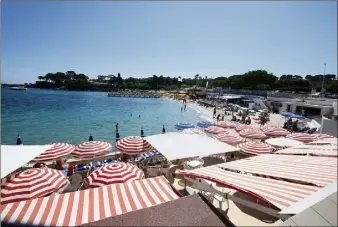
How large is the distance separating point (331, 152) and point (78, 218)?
25.0 ft

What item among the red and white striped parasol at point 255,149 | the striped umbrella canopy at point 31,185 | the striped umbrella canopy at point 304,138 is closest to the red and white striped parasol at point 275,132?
the striped umbrella canopy at point 304,138

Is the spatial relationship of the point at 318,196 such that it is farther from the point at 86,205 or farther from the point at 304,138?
the point at 304,138

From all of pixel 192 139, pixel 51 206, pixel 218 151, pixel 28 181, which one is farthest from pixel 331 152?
pixel 28 181

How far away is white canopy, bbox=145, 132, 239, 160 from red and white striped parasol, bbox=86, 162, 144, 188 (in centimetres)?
157

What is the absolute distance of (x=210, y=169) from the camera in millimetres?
5973

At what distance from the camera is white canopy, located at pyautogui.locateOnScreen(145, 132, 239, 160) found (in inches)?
345

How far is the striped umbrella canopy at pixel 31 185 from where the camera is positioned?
609 cm

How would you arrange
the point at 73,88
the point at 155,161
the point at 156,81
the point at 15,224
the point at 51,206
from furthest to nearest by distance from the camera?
1. the point at 73,88
2. the point at 156,81
3. the point at 155,161
4. the point at 51,206
5. the point at 15,224

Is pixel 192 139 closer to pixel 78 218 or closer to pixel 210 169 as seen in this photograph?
pixel 210 169

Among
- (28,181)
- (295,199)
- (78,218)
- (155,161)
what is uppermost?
(295,199)

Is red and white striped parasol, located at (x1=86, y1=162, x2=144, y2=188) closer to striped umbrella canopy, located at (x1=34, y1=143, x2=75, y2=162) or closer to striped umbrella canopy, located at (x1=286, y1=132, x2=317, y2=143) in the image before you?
striped umbrella canopy, located at (x1=34, y1=143, x2=75, y2=162)

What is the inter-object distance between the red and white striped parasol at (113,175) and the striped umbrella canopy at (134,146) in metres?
3.05

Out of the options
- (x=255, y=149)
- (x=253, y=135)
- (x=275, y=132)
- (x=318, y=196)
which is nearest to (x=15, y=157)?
(x=318, y=196)

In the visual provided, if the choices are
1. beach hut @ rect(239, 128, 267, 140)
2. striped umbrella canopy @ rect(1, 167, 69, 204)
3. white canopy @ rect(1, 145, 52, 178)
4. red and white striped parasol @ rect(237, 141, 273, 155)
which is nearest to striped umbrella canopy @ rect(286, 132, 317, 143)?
beach hut @ rect(239, 128, 267, 140)
